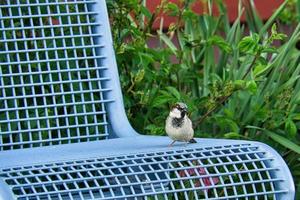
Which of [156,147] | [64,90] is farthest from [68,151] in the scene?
[64,90]

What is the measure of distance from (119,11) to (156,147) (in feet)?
3.18

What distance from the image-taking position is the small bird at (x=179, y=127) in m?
2.84

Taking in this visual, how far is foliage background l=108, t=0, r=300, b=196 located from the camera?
3.54 meters

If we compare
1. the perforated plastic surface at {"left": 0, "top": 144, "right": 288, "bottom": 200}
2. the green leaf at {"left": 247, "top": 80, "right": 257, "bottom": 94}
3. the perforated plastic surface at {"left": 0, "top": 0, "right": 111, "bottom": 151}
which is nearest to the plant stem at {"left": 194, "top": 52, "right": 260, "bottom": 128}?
the green leaf at {"left": 247, "top": 80, "right": 257, "bottom": 94}

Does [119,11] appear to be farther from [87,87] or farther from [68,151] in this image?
[68,151]

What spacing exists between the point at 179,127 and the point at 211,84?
2.63ft

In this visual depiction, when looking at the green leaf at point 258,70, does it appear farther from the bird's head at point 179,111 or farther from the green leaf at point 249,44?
the bird's head at point 179,111

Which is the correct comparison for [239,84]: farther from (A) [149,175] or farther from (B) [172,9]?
(A) [149,175]

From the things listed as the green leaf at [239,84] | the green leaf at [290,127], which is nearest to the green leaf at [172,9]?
the green leaf at [239,84]

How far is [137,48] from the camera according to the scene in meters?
3.57

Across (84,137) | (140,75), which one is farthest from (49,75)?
(140,75)

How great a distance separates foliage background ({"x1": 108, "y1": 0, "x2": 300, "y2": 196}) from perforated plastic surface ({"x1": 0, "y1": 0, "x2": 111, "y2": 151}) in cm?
24

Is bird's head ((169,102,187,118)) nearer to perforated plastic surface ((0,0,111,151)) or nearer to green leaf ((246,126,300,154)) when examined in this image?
perforated plastic surface ((0,0,111,151))

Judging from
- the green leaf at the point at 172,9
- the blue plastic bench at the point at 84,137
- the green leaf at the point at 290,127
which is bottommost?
the green leaf at the point at 290,127
